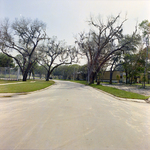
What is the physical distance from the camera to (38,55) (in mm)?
43688

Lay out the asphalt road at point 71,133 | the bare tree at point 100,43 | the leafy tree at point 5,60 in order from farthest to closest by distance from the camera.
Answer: the leafy tree at point 5,60
the bare tree at point 100,43
the asphalt road at point 71,133

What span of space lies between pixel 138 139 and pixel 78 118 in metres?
2.44

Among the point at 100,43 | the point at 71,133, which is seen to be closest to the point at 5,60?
the point at 100,43

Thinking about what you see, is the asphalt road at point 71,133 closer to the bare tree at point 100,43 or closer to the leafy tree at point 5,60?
the bare tree at point 100,43

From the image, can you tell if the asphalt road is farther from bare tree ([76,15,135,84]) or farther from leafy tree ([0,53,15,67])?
leafy tree ([0,53,15,67])

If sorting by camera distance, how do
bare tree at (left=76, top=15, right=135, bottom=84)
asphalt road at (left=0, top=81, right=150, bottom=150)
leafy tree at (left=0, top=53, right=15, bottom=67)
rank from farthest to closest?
leafy tree at (left=0, top=53, right=15, bottom=67) < bare tree at (left=76, top=15, right=135, bottom=84) < asphalt road at (left=0, top=81, right=150, bottom=150)

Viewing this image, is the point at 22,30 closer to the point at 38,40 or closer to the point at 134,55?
the point at 38,40

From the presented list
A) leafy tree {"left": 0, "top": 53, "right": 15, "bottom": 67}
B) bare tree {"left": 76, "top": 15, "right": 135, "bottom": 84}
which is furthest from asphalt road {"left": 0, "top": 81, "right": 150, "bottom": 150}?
leafy tree {"left": 0, "top": 53, "right": 15, "bottom": 67}

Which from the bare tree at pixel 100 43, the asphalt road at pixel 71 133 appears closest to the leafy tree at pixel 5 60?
the bare tree at pixel 100 43

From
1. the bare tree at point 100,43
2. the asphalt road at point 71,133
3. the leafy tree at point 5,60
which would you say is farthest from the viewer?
the leafy tree at point 5,60

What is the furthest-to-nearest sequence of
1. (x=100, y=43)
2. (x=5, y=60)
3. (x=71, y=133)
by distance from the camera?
(x=5, y=60) → (x=100, y=43) → (x=71, y=133)

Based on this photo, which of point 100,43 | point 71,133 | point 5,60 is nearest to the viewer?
point 71,133

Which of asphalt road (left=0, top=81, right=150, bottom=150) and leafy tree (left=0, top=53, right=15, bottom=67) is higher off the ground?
leafy tree (left=0, top=53, right=15, bottom=67)

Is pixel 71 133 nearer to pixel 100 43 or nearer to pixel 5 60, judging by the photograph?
pixel 100 43
